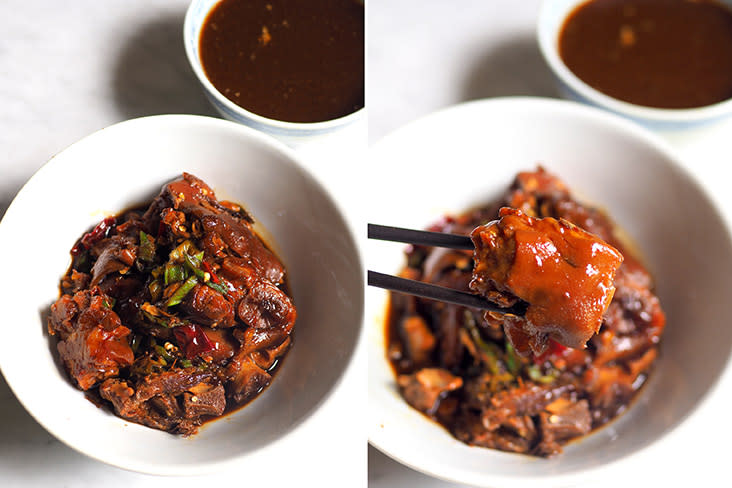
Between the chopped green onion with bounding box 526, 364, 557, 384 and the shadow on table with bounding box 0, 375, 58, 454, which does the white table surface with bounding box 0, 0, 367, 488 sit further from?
the chopped green onion with bounding box 526, 364, 557, 384

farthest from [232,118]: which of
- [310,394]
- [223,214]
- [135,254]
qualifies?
[310,394]

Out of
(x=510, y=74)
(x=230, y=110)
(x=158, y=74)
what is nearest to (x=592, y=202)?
(x=510, y=74)

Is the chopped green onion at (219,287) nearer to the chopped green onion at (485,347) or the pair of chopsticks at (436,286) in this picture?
the pair of chopsticks at (436,286)

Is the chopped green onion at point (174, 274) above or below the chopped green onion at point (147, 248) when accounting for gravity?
below

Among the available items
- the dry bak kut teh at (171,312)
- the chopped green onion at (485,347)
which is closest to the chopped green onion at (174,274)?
the dry bak kut teh at (171,312)

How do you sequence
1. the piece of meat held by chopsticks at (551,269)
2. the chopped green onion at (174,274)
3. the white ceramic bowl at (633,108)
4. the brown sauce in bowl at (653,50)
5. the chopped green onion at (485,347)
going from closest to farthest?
1. the piece of meat held by chopsticks at (551,269)
2. the chopped green onion at (174,274)
3. the chopped green onion at (485,347)
4. the white ceramic bowl at (633,108)
5. the brown sauce in bowl at (653,50)

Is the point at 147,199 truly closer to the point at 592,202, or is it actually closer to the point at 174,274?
the point at 174,274
